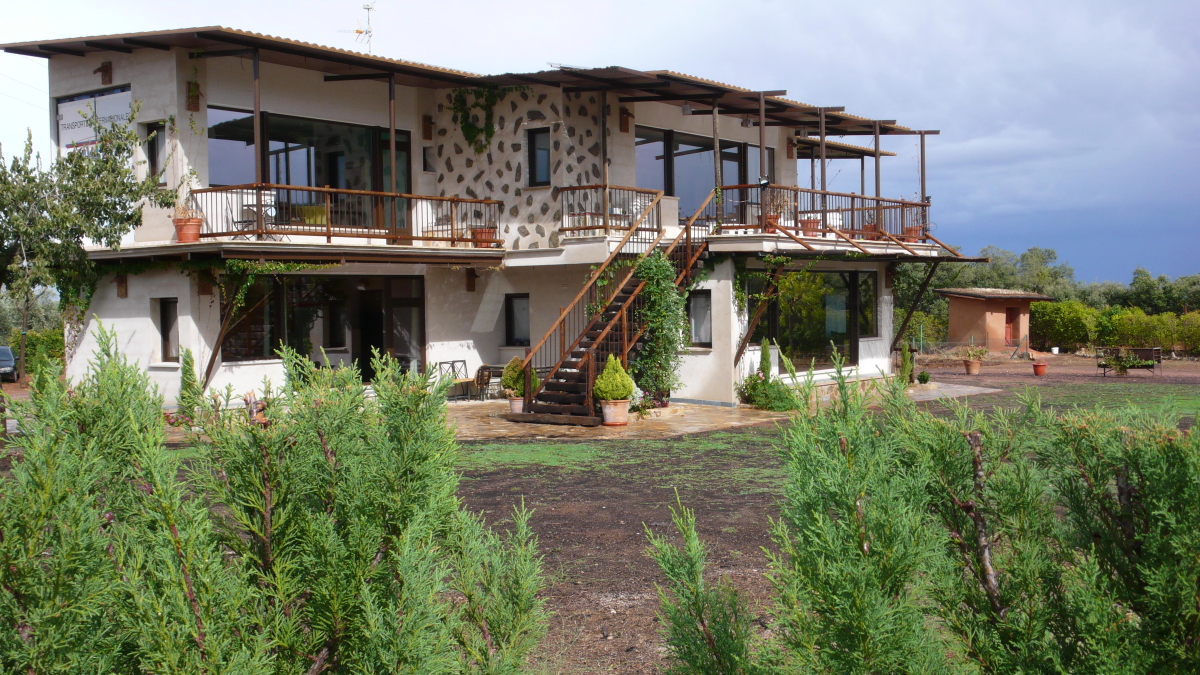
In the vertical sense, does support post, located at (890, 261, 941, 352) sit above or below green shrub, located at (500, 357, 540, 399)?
above

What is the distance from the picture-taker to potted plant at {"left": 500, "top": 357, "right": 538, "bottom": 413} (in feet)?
57.7

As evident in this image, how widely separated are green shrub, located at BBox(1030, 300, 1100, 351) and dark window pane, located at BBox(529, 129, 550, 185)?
2410 cm

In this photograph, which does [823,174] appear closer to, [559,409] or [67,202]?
[559,409]

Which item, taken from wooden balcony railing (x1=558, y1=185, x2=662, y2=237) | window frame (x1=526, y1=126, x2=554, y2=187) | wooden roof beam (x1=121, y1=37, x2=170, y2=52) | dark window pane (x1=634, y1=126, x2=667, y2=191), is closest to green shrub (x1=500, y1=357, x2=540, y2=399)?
wooden balcony railing (x1=558, y1=185, x2=662, y2=237)

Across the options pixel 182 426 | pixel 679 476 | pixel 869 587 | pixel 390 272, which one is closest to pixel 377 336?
pixel 390 272

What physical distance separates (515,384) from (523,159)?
4.86 m

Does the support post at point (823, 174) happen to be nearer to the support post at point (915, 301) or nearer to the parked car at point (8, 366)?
the support post at point (915, 301)

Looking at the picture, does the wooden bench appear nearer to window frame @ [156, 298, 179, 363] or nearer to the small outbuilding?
the small outbuilding

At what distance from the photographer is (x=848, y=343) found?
21891mm

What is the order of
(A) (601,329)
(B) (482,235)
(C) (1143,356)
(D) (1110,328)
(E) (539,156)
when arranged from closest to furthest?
1. (A) (601,329)
2. (B) (482,235)
3. (E) (539,156)
4. (C) (1143,356)
5. (D) (1110,328)

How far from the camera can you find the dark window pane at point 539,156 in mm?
19688

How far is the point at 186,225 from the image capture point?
53.1ft

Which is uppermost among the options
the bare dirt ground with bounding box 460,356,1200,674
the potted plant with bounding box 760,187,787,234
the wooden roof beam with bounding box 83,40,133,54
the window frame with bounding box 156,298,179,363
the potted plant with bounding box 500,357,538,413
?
the wooden roof beam with bounding box 83,40,133,54

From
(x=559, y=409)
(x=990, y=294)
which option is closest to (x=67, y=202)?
(x=559, y=409)
